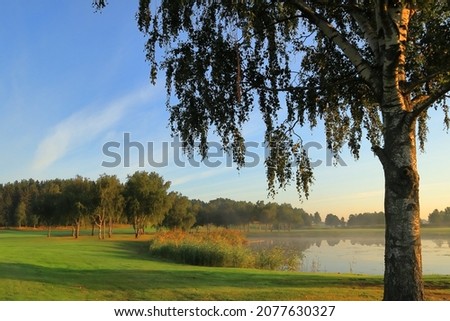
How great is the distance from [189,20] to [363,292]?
757 centimetres

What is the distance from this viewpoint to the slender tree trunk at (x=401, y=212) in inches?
296

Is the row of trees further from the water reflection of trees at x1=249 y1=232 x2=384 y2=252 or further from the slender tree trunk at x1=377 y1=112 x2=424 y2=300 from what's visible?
the slender tree trunk at x1=377 y1=112 x2=424 y2=300

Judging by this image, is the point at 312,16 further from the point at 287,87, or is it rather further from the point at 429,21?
the point at 429,21

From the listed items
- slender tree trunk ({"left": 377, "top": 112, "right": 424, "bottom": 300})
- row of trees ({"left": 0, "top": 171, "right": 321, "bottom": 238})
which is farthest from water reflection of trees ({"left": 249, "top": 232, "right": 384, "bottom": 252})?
slender tree trunk ({"left": 377, "top": 112, "right": 424, "bottom": 300})

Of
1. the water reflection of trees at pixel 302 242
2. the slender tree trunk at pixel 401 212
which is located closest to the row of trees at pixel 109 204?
the water reflection of trees at pixel 302 242

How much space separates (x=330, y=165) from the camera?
10438mm

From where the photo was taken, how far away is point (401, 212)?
303 inches

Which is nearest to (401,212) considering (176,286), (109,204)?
(176,286)

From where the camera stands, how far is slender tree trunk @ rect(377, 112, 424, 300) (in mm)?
7520

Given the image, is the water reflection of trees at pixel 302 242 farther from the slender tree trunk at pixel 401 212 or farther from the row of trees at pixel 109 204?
the slender tree trunk at pixel 401 212

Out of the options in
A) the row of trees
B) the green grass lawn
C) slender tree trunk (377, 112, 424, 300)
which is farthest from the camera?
the row of trees

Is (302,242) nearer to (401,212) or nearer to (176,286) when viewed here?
(176,286)

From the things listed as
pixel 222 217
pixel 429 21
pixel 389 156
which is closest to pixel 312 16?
pixel 429 21
